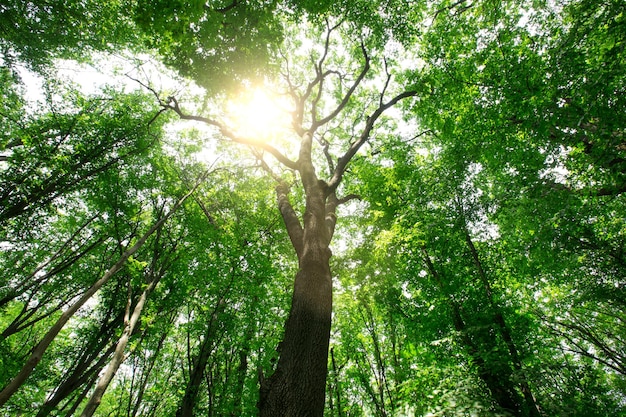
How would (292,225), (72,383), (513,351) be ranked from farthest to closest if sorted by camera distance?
(72,383), (292,225), (513,351)

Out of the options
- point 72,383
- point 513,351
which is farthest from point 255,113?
point 72,383

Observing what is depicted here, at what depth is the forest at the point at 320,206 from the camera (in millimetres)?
4184

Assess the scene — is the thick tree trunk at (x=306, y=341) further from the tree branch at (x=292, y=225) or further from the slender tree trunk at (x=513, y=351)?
the slender tree trunk at (x=513, y=351)

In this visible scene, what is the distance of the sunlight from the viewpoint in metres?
8.44

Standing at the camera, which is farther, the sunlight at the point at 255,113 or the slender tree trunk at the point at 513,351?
the sunlight at the point at 255,113

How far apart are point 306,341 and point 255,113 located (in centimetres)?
811

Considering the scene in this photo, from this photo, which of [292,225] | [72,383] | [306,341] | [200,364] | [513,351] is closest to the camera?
[306,341]

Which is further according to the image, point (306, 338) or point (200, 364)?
point (200, 364)

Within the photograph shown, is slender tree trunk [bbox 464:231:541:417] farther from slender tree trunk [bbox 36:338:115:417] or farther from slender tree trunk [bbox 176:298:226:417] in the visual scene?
slender tree trunk [bbox 36:338:115:417]

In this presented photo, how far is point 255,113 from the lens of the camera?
361 inches

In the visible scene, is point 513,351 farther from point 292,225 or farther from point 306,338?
point 292,225

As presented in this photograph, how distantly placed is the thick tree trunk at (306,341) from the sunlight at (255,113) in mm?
4845

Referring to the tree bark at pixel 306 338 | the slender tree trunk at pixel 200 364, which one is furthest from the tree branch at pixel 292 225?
the slender tree trunk at pixel 200 364

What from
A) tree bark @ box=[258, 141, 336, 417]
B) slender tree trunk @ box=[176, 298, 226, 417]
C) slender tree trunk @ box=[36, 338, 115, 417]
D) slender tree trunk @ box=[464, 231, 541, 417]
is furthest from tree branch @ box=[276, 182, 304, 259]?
slender tree trunk @ box=[36, 338, 115, 417]
